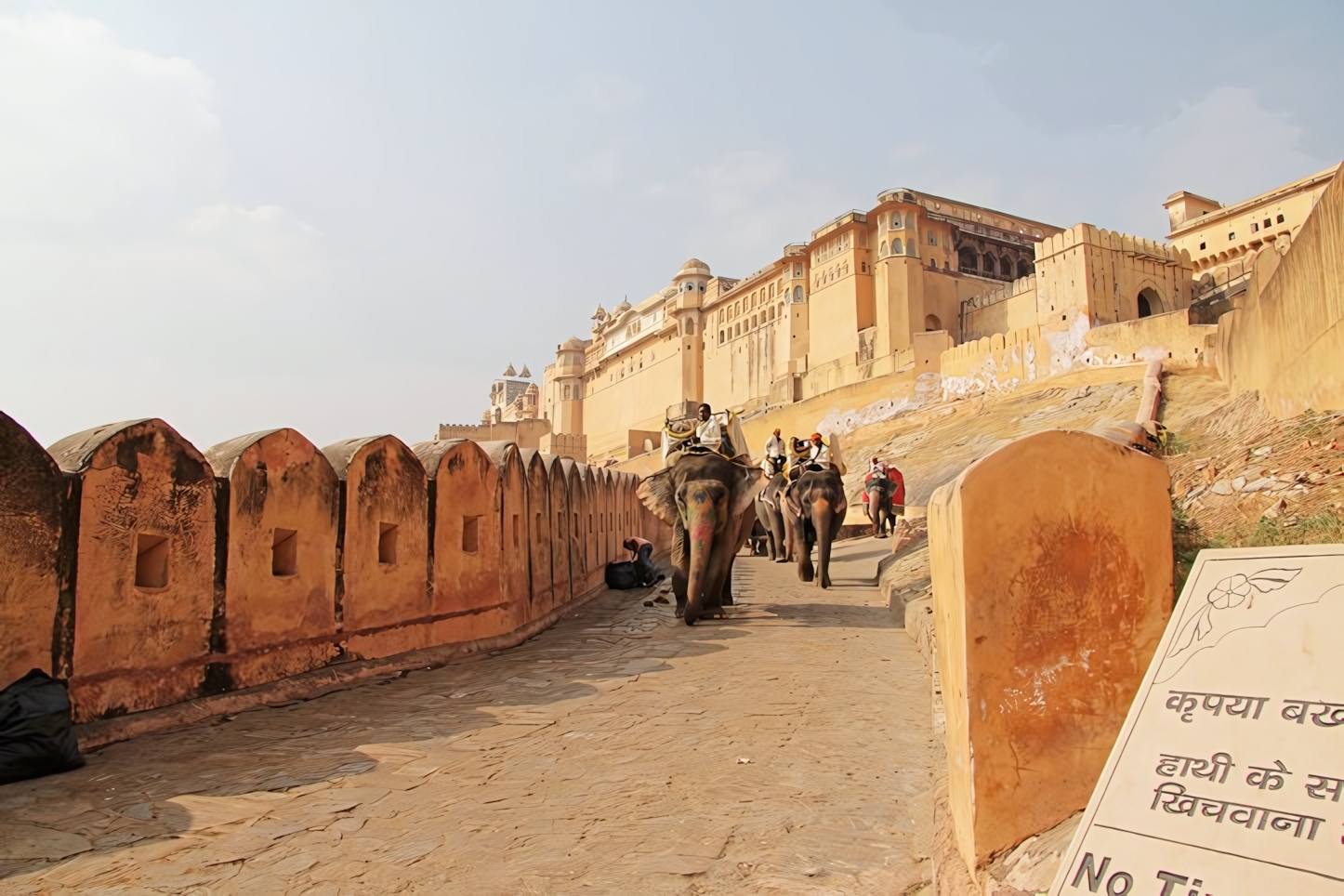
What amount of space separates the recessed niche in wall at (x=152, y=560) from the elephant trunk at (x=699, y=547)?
465 centimetres

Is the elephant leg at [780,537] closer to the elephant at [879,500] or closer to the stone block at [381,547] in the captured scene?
the elephant at [879,500]

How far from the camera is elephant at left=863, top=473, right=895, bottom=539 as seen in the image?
18.3 meters

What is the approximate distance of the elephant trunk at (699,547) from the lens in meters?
8.53

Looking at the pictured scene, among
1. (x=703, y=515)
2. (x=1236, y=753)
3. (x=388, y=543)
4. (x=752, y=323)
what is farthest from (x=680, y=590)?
(x=752, y=323)

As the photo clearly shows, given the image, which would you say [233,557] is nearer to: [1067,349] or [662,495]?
[662,495]

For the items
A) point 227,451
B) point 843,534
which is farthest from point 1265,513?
point 843,534

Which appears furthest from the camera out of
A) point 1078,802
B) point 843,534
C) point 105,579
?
point 843,534

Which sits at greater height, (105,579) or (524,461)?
(524,461)

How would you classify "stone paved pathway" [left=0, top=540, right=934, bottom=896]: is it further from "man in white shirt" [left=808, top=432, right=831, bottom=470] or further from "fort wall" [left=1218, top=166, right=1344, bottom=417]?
"man in white shirt" [left=808, top=432, right=831, bottom=470]

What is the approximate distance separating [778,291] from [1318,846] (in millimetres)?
49794

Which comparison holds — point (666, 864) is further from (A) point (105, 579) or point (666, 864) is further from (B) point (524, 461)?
(B) point (524, 461)

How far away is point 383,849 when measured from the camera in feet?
10.0

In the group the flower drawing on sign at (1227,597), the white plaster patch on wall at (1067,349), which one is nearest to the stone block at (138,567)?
the flower drawing on sign at (1227,597)

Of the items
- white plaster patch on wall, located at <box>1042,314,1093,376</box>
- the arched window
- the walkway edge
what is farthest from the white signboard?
the arched window
